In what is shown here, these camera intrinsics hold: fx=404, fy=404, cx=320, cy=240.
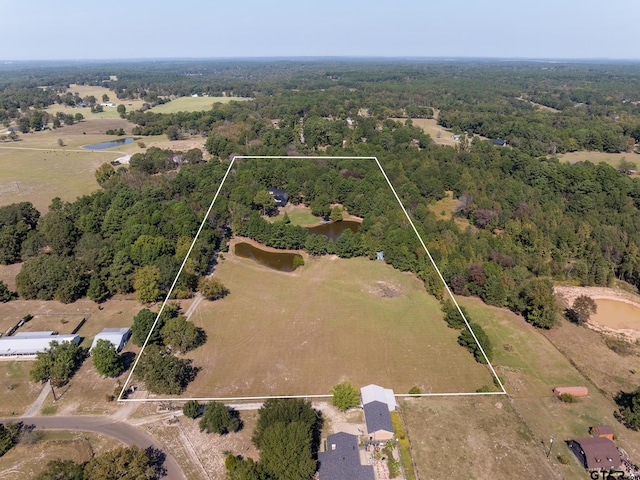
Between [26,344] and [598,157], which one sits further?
[598,157]

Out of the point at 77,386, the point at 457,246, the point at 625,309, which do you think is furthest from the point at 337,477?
the point at 625,309

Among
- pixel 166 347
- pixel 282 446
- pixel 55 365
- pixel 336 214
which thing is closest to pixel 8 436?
pixel 55 365

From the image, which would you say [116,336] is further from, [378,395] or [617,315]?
[617,315]

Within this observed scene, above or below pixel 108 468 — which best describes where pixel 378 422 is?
below

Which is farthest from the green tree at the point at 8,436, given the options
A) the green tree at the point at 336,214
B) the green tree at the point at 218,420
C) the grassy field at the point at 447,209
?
the grassy field at the point at 447,209

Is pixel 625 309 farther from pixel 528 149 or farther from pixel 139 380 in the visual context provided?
pixel 528 149
